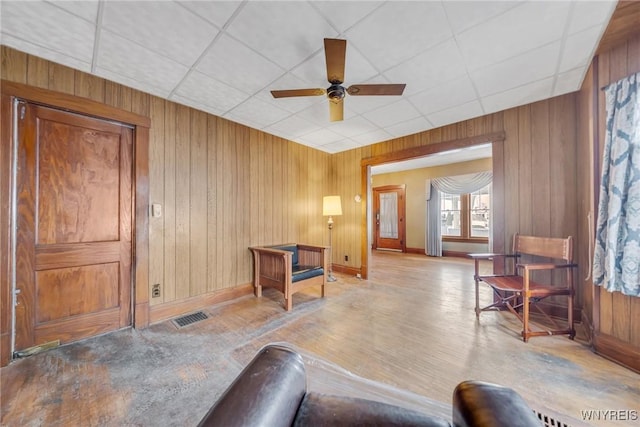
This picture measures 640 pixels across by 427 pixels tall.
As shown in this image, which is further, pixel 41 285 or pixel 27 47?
pixel 41 285

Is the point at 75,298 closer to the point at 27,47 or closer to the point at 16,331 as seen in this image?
the point at 16,331

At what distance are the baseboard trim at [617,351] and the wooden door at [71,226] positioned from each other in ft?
14.4

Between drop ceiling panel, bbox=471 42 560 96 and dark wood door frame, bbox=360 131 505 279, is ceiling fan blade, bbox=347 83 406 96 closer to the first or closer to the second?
drop ceiling panel, bbox=471 42 560 96

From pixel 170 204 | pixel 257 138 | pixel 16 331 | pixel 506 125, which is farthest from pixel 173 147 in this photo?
pixel 506 125

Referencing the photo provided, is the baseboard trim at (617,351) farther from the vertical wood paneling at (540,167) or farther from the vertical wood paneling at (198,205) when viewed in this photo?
the vertical wood paneling at (198,205)

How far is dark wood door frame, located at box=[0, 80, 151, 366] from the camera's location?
1862mm

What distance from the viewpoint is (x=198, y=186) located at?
119 inches

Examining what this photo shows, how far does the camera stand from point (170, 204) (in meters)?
2.78

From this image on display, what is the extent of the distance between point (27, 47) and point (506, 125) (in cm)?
490

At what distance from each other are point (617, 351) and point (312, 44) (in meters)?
3.42

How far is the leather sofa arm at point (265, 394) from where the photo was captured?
0.66 m

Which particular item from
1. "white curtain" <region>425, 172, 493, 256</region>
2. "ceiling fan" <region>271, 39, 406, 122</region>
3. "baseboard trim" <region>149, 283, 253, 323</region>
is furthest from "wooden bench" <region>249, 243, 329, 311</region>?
"white curtain" <region>425, 172, 493, 256</region>

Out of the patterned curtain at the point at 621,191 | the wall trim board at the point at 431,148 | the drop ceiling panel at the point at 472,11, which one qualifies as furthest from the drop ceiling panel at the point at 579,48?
the wall trim board at the point at 431,148

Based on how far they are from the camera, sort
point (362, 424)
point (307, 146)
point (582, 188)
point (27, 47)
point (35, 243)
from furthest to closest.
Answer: point (307, 146)
point (582, 188)
point (35, 243)
point (27, 47)
point (362, 424)
